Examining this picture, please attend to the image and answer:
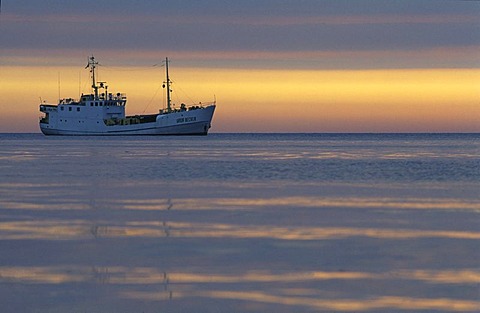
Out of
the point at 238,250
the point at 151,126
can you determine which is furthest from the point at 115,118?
the point at 238,250

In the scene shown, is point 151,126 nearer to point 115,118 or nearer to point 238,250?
point 115,118

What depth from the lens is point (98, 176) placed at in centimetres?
3459

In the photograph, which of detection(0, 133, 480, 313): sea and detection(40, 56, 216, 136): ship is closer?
detection(0, 133, 480, 313): sea

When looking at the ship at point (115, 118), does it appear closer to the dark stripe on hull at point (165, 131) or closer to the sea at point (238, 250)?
the dark stripe on hull at point (165, 131)

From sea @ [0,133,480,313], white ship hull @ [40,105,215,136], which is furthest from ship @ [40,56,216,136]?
sea @ [0,133,480,313]

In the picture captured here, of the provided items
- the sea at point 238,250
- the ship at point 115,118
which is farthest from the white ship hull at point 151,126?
the sea at point 238,250

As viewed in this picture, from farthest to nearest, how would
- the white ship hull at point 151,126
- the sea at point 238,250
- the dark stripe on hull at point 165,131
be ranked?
the dark stripe on hull at point 165,131
the white ship hull at point 151,126
the sea at point 238,250

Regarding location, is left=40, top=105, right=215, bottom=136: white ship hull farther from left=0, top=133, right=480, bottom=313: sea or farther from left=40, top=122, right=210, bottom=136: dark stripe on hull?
left=0, top=133, right=480, bottom=313: sea

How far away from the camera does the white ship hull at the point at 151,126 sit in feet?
374

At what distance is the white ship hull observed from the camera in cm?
11406

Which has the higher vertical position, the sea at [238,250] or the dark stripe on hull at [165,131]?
the dark stripe on hull at [165,131]

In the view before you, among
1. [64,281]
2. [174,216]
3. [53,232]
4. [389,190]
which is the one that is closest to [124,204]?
[174,216]

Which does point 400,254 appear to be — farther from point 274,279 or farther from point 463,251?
point 274,279

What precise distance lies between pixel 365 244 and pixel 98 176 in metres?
21.0
